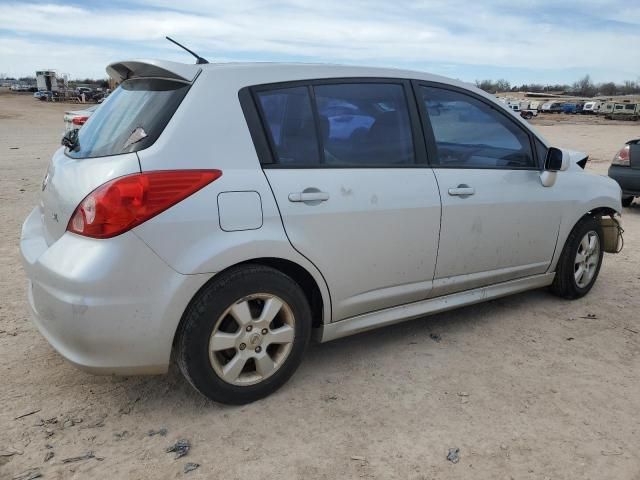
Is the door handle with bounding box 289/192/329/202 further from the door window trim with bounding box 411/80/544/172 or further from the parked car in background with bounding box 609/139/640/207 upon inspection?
the parked car in background with bounding box 609/139/640/207

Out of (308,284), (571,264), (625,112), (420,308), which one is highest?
(625,112)

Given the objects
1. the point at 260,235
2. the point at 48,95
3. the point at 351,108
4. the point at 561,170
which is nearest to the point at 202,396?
the point at 260,235

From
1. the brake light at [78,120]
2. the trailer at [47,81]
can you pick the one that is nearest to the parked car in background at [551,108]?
the trailer at [47,81]

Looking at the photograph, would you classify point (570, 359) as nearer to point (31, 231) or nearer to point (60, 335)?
point (60, 335)

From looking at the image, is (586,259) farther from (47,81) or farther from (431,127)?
(47,81)

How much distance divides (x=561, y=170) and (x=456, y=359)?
5.48ft

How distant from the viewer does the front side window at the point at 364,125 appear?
3070 millimetres

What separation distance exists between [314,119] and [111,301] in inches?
55.2

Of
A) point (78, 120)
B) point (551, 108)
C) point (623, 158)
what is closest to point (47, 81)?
point (551, 108)

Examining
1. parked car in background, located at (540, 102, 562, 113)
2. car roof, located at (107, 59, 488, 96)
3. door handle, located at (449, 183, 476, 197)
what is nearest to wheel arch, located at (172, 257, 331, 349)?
car roof, located at (107, 59, 488, 96)

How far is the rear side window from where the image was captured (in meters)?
2.87

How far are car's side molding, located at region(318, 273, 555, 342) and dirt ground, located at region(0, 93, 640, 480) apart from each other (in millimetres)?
250

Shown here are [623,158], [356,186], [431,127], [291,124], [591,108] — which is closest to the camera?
[291,124]

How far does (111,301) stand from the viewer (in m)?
2.44
